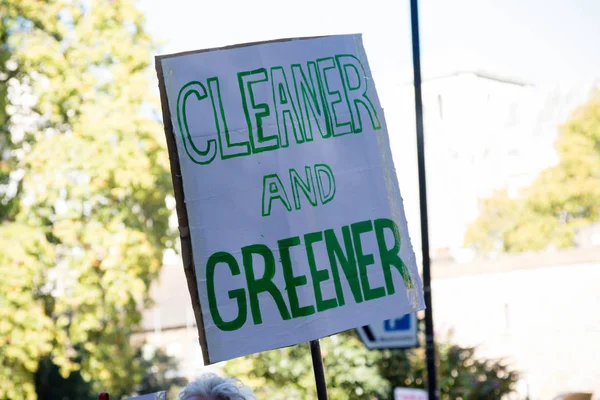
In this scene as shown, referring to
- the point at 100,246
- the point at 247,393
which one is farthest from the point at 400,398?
the point at 100,246

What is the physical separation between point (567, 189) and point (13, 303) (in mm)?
37910

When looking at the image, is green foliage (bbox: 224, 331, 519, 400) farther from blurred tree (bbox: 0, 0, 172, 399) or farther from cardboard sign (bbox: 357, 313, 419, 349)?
blurred tree (bbox: 0, 0, 172, 399)

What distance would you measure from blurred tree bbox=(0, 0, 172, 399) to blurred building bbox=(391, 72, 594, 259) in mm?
43700

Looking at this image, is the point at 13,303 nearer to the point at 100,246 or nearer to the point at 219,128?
the point at 100,246

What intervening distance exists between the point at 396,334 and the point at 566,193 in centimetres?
4388

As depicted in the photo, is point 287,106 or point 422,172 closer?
point 287,106

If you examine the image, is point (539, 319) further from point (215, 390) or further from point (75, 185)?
point (215, 390)

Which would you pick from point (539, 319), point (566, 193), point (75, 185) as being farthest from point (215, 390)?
point (566, 193)

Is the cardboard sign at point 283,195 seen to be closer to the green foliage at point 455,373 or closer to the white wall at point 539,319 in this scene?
the green foliage at point 455,373

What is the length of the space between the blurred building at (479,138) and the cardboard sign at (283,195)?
190 ft

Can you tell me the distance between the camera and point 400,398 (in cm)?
955

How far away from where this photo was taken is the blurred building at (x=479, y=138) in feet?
231

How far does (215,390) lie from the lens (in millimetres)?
3303

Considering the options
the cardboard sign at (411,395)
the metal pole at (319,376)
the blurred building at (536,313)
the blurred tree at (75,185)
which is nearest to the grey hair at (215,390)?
the metal pole at (319,376)
